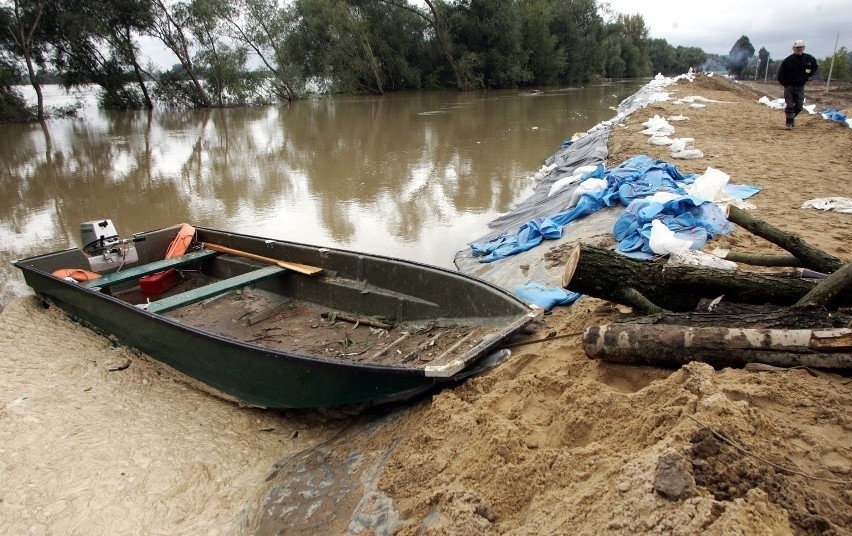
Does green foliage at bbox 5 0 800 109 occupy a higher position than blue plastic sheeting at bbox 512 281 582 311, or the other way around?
green foliage at bbox 5 0 800 109

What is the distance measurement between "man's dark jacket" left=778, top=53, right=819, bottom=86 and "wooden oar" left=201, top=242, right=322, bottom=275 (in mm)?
9365

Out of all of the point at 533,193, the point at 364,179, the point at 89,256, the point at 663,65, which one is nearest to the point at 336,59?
the point at 364,179

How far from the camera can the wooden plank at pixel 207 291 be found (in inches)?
165

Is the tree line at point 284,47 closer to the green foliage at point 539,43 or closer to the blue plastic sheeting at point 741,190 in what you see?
the green foliage at point 539,43

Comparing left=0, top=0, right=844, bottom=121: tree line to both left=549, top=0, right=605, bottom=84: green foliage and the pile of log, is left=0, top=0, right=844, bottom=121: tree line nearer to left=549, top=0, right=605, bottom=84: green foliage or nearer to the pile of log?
left=549, top=0, right=605, bottom=84: green foliage

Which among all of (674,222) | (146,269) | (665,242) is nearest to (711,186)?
(674,222)

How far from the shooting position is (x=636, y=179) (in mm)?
5918

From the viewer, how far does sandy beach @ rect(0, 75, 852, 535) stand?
173 cm

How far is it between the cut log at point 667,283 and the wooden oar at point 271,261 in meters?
2.56

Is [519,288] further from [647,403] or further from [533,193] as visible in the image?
[533,193]

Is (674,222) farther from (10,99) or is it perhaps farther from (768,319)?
(10,99)

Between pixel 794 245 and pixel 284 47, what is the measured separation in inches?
1279

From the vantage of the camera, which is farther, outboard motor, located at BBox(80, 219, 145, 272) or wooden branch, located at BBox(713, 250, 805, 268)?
outboard motor, located at BBox(80, 219, 145, 272)

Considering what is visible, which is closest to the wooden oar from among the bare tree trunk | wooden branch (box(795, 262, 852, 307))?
wooden branch (box(795, 262, 852, 307))
